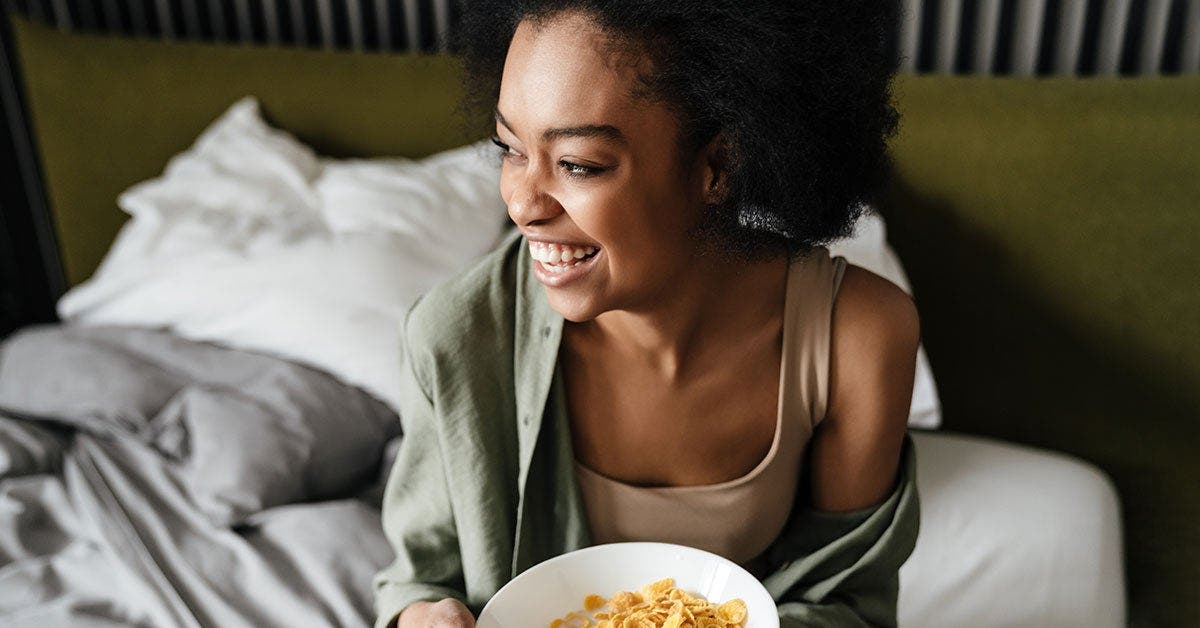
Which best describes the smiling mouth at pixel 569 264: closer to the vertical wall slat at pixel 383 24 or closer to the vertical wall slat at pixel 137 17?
the vertical wall slat at pixel 383 24

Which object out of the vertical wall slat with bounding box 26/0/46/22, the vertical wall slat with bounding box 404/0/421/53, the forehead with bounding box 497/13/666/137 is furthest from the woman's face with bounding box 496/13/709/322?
the vertical wall slat with bounding box 26/0/46/22

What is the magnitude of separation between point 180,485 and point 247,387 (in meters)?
0.18

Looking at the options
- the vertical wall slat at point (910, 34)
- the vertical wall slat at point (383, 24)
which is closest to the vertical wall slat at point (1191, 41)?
the vertical wall slat at point (910, 34)

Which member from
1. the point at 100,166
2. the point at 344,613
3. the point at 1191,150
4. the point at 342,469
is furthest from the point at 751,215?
the point at 100,166

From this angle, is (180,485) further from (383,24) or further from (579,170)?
(383,24)

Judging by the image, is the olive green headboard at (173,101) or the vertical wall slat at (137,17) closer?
the olive green headboard at (173,101)

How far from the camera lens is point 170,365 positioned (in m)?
1.73

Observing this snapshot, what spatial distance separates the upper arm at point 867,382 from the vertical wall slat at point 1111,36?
3.78 ft

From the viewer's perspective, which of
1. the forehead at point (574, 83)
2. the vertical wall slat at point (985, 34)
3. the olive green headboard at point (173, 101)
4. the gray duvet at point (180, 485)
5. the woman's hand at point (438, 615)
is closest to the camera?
Result: the forehead at point (574, 83)

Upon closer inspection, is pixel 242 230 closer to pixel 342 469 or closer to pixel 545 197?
pixel 342 469

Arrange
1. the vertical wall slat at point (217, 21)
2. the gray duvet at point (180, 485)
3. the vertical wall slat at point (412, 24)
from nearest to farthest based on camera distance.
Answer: the gray duvet at point (180, 485) → the vertical wall slat at point (412, 24) → the vertical wall slat at point (217, 21)

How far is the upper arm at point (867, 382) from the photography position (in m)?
0.99

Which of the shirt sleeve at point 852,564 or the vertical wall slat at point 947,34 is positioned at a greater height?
the vertical wall slat at point 947,34

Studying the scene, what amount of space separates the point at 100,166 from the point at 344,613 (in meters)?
1.36
